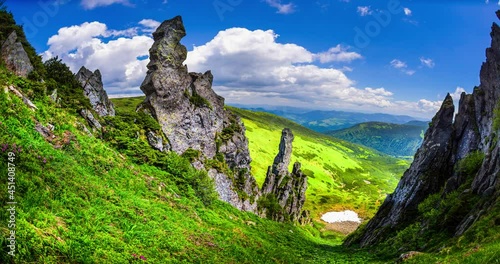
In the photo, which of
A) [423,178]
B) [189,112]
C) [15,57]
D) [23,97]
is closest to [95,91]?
[15,57]

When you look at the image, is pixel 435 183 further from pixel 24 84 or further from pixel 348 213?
pixel 348 213

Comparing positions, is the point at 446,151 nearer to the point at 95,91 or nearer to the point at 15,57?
the point at 95,91

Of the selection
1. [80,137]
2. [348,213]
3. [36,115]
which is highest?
[36,115]

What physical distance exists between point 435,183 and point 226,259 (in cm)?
4529

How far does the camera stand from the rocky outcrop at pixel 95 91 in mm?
45312

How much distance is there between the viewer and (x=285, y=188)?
342 ft

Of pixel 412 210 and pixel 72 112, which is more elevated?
pixel 72 112

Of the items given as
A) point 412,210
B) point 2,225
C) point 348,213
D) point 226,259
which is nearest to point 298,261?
point 226,259

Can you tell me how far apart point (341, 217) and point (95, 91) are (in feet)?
519

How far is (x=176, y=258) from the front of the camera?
22094 mm

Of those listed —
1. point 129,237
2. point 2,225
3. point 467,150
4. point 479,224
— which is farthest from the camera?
point 467,150

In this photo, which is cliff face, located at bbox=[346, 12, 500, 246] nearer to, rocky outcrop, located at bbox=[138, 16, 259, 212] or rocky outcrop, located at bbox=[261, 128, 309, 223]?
rocky outcrop, located at bbox=[138, 16, 259, 212]

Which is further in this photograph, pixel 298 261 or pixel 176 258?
pixel 298 261

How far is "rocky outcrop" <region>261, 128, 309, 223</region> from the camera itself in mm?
92250
